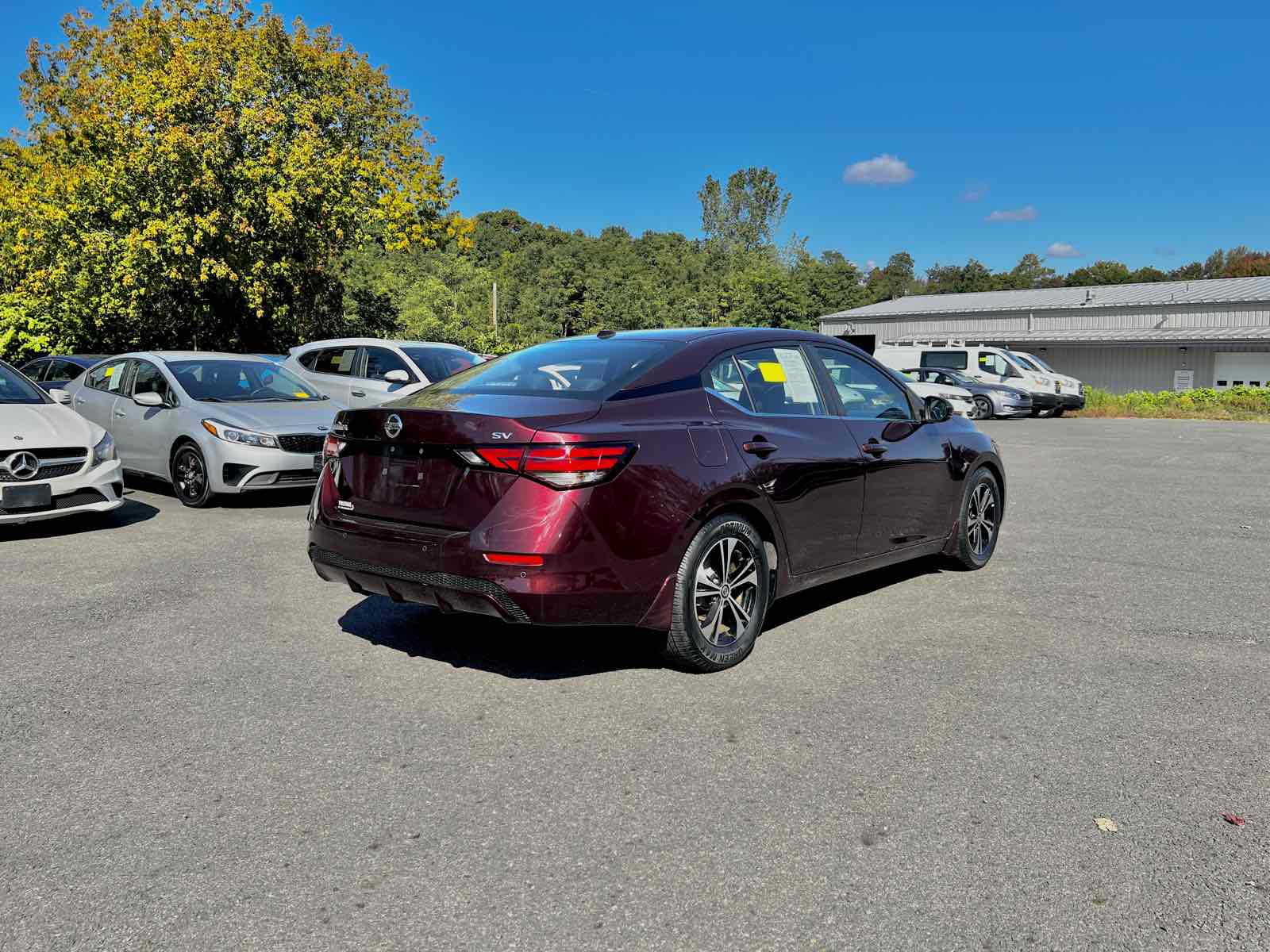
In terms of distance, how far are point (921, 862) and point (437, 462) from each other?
2.53 metres

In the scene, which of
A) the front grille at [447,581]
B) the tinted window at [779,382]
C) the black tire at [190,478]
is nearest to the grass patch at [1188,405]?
the black tire at [190,478]

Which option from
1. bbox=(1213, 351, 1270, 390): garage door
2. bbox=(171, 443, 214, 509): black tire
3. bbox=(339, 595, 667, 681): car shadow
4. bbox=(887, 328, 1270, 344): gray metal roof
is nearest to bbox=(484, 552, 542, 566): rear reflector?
bbox=(339, 595, 667, 681): car shadow

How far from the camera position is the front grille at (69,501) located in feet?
25.7

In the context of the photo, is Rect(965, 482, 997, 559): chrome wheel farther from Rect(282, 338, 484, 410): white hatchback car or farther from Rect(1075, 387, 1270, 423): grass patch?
Rect(1075, 387, 1270, 423): grass patch

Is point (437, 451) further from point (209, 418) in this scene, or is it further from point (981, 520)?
point (209, 418)

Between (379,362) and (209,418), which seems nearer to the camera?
(209,418)

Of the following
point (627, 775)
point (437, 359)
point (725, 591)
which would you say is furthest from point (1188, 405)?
point (627, 775)

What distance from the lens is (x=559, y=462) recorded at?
4141 mm

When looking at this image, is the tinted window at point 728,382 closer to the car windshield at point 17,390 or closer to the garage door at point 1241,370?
the car windshield at point 17,390

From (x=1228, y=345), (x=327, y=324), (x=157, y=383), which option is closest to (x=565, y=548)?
(x=157, y=383)

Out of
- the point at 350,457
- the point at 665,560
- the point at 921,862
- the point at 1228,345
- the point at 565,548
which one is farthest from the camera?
the point at 1228,345

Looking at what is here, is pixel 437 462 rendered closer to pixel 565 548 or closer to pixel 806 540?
pixel 565 548

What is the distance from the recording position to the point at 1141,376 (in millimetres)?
48094

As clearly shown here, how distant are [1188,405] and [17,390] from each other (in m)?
30.9
